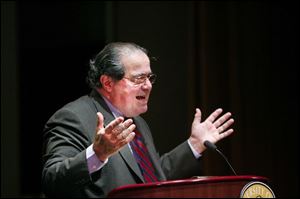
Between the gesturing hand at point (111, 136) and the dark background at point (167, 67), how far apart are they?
1.97 meters

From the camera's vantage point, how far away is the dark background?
3.50 metres

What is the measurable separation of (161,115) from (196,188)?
7.64 feet

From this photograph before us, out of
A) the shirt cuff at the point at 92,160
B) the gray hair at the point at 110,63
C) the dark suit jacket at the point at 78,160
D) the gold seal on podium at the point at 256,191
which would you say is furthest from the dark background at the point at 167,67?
the gold seal on podium at the point at 256,191

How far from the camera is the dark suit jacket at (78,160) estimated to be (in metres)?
1.65

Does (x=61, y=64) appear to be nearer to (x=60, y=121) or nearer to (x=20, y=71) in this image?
(x=20, y=71)

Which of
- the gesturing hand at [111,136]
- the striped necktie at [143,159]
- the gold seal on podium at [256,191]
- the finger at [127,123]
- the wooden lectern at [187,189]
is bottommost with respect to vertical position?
the striped necktie at [143,159]

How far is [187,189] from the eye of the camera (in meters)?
1.33

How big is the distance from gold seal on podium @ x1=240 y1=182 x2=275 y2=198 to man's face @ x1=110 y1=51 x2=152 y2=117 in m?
0.80

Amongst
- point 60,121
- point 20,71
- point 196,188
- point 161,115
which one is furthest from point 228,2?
point 196,188

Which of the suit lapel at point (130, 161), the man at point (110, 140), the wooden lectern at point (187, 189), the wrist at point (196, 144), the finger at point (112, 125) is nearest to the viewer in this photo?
the wooden lectern at point (187, 189)

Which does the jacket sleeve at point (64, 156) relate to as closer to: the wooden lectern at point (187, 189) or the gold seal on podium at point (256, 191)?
the wooden lectern at point (187, 189)

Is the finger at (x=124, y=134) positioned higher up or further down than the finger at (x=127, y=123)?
further down

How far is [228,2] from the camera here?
376 centimetres

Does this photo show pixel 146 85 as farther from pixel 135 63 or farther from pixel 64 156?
pixel 64 156
